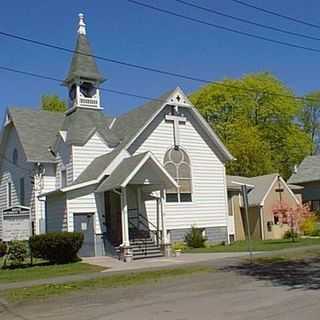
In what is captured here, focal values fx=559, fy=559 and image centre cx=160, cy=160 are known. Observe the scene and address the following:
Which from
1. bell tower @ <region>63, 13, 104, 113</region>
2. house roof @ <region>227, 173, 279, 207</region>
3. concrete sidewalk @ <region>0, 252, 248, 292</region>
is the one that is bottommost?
concrete sidewalk @ <region>0, 252, 248, 292</region>

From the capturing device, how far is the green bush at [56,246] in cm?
2348

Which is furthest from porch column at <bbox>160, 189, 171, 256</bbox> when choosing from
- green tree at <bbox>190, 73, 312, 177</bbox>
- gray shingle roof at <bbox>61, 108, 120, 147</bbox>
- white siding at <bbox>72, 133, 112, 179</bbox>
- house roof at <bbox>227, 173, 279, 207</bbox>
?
green tree at <bbox>190, 73, 312, 177</bbox>

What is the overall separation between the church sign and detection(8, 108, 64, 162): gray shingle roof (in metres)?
4.70

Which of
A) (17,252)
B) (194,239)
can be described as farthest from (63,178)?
(17,252)

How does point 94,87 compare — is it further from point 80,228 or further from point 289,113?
point 289,113

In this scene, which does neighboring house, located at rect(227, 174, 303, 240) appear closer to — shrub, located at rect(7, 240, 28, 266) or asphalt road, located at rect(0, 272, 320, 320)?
shrub, located at rect(7, 240, 28, 266)

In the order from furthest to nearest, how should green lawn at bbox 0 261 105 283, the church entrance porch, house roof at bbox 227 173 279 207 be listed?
house roof at bbox 227 173 279 207
the church entrance porch
green lawn at bbox 0 261 105 283

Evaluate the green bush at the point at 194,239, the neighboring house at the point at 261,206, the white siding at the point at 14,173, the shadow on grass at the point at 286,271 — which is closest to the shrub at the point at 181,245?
the green bush at the point at 194,239

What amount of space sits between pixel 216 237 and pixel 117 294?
19277 millimetres

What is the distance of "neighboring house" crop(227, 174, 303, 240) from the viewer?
121 feet

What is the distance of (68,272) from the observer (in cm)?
2038

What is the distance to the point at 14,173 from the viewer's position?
35406mm

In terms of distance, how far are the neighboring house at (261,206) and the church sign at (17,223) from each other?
14.0 m

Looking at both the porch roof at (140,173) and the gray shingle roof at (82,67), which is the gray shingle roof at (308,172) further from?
the porch roof at (140,173)
